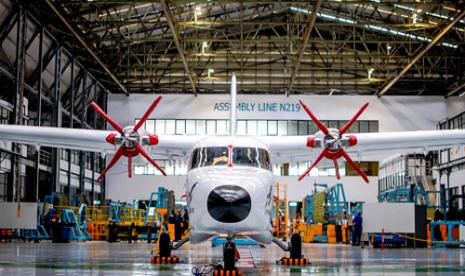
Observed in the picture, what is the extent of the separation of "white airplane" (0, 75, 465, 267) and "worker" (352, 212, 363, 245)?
11.1 metres

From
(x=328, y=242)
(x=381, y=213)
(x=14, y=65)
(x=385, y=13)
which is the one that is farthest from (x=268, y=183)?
(x=385, y=13)

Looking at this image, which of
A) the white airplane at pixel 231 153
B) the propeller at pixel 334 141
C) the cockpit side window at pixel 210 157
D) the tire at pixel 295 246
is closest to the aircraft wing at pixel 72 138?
the white airplane at pixel 231 153

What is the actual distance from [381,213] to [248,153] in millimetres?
16219

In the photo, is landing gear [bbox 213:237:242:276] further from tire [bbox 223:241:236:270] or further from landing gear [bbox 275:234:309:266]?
landing gear [bbox 275:234:309:266]

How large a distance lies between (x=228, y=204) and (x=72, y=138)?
28.0 feet

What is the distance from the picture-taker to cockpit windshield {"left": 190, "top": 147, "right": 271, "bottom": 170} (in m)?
12.6

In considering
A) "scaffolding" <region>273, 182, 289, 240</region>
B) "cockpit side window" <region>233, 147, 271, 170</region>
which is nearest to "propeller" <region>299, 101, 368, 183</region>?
"cockpit side window" <region>233, 147, 271, 170</region>

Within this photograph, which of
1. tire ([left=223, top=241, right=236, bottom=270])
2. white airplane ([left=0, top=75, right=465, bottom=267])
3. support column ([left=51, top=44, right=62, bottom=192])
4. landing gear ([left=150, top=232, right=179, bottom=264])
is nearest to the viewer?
white airplane ([left=0, top=75, right=465, bottom=267])

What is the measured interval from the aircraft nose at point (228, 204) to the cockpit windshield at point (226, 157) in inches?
59.1

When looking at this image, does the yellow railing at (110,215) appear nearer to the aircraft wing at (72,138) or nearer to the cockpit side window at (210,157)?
the aircraft wing at (72,138)

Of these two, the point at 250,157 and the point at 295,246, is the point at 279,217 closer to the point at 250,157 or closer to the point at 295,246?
the point at 295,246

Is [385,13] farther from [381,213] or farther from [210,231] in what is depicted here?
[210,231]

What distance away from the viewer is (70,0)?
32.5 metres

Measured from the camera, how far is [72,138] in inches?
698
